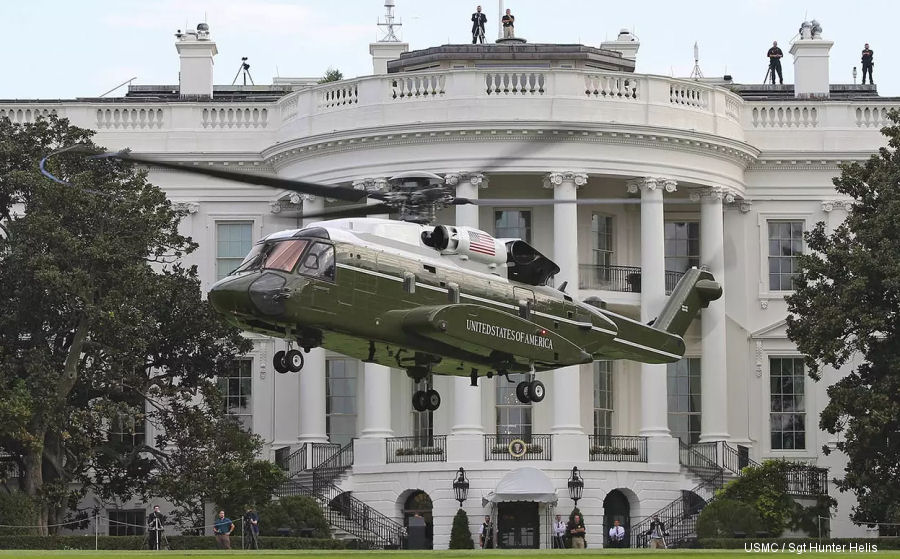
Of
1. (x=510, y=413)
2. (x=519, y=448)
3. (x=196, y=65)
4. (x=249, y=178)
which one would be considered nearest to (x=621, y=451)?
(x=519, y=448)

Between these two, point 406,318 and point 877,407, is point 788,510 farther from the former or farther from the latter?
point 406,318

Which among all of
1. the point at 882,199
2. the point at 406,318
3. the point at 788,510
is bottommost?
the point at 788,510

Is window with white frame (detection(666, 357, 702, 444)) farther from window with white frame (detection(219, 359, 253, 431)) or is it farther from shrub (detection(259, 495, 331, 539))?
shrub (detection(259, 495, 331, 539))

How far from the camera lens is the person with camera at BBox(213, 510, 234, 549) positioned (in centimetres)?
5344

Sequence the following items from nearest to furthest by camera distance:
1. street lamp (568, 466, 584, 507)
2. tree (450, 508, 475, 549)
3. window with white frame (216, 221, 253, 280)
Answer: tree (450, 508, 475, 549)
street lamp (568, 466, 584, 507)
window with white frame (216, 221, 253, 280)

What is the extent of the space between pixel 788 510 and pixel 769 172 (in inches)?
548

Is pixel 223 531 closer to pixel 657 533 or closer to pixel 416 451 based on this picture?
pixel 416 451

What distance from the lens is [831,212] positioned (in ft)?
227

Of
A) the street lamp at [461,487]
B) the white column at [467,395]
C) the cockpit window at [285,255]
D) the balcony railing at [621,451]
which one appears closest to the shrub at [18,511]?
the street lamp at [461,487]

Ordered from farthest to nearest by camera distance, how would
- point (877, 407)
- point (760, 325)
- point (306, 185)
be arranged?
point (760, 325) → point (877, 407) → point (306, 185)

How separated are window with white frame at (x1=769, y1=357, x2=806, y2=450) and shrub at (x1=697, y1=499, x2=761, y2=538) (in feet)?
31.4

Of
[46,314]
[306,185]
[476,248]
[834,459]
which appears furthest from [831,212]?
[306,185]

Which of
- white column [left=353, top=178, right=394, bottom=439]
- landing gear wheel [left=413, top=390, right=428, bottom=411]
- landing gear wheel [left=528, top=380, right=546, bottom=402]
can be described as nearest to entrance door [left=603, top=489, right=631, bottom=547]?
white column [left=353, top=178, right=394, bottom=439]

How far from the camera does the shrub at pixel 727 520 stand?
189 ft
